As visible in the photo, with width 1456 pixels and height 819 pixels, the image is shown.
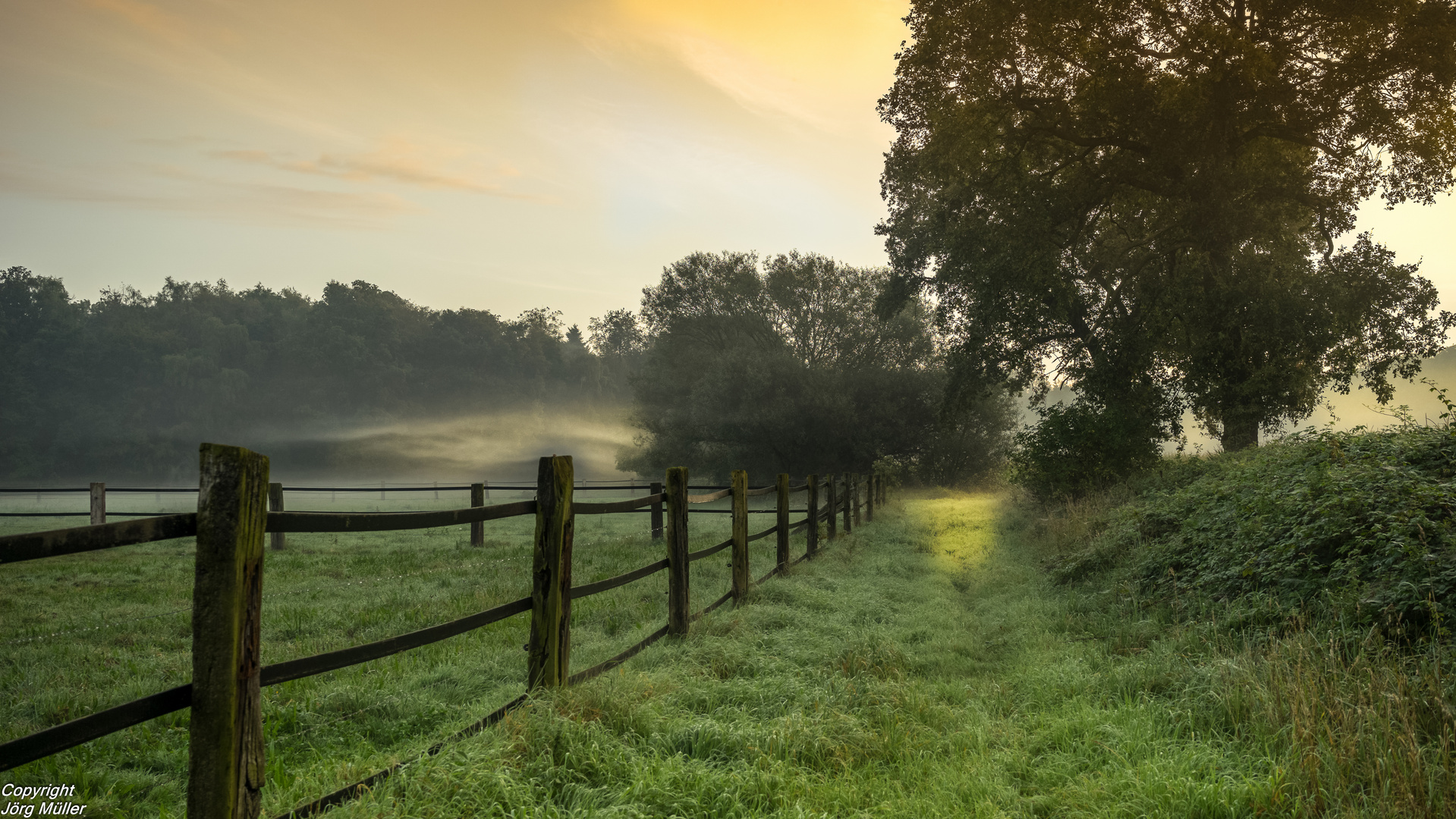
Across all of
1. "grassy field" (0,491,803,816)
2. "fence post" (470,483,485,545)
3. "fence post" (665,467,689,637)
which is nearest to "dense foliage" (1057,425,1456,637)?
"fence post" (665,467,689,637)

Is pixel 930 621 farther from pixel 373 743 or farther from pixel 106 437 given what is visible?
pixel 106 437

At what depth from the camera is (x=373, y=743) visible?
4.38 metres

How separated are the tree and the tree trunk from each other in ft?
0.35

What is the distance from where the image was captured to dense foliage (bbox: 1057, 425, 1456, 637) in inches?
202

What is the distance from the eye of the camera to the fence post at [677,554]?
667 centimetres

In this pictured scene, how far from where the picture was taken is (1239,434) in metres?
18.6

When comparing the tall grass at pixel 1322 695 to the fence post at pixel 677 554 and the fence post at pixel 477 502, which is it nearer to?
the fence post at pixel 677 554

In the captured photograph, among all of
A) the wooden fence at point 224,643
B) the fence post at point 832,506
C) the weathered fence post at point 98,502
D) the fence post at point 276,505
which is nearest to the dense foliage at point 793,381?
the fence post at point 832,506

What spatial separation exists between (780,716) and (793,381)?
3436 centimetres

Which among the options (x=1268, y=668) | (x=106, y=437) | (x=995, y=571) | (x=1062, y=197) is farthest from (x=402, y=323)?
(x=1268, y=668)

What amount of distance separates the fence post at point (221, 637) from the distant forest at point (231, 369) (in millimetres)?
80261

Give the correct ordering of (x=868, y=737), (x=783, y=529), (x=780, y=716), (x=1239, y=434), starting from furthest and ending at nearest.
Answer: (x=1239, y=434) < (x=783, y=529) < (x=780, y=716) < (x=868, y=737)

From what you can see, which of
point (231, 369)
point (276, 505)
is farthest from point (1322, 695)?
point (231, 369)

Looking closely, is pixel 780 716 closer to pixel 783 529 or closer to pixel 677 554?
pixel 677 554
